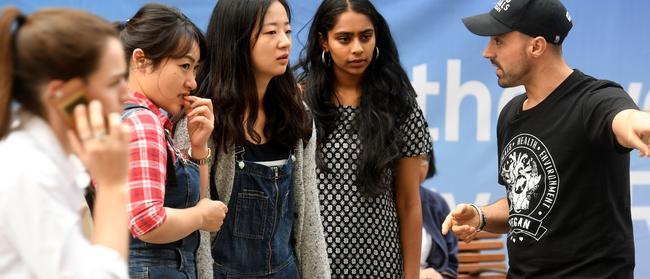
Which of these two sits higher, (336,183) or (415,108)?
(415,108)

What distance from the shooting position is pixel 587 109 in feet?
9.83

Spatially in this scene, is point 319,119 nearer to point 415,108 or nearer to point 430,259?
point 415,108

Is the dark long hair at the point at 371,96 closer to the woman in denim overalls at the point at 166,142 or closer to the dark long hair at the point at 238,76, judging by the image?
the dark long hair at the point at 238,76

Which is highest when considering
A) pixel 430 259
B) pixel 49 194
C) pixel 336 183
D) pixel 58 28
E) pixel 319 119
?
pixel 58 28

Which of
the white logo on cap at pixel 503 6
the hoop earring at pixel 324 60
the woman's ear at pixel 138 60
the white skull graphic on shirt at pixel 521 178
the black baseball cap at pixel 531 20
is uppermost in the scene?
the white logo on cap at pixel 503 6

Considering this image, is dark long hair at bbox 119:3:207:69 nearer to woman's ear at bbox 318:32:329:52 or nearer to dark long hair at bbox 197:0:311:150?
dark long hair at bbox 197:0:311:150

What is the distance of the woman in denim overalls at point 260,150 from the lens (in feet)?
9.89

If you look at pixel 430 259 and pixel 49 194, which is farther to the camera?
pixel 430 259

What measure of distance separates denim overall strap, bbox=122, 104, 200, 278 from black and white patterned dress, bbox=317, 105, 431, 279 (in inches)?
35.9

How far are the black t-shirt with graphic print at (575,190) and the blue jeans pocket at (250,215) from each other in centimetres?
83

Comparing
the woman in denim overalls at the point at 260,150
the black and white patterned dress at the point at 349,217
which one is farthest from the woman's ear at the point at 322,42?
the woman in denim overalls at the point at 260,150

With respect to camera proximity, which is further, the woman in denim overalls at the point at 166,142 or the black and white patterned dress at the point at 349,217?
the black and white patterned dress at the point at 349,217

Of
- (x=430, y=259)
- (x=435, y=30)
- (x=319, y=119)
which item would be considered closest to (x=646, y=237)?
(x=430, y=259)

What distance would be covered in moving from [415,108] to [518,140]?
Answer: 2.00 ft
